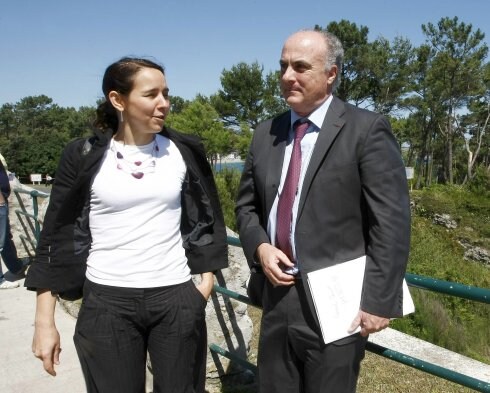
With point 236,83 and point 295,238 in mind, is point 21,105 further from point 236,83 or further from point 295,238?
point 295,238

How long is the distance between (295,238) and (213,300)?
1.29 meters

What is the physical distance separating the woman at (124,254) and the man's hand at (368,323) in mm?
589

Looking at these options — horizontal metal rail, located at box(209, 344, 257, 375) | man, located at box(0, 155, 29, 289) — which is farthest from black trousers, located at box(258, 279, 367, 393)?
man, located at box(0, 155, 29, 289)

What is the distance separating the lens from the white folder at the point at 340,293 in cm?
156

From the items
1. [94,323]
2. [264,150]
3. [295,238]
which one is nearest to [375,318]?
[295,238]

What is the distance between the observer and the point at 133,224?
67.4 inches

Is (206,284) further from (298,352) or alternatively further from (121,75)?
(121,75)

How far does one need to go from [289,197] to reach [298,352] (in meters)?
0.55

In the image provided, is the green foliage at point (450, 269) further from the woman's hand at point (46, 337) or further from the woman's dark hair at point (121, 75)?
the woman's dark hair at point (121, 75)

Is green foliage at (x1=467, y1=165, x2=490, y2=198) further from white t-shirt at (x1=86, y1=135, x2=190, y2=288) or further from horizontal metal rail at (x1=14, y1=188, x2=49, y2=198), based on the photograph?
white t-shirt at (x1=86, y1=135, x2=190, y2=288)

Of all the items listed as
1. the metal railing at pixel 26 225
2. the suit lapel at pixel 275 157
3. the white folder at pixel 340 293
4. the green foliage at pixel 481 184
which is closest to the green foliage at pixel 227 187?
the metal railing at pixel 26 225

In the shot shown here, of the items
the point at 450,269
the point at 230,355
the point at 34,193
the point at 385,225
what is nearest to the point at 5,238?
the point at 34,193

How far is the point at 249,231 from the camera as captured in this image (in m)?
1.81

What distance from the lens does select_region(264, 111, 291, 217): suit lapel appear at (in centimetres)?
175
